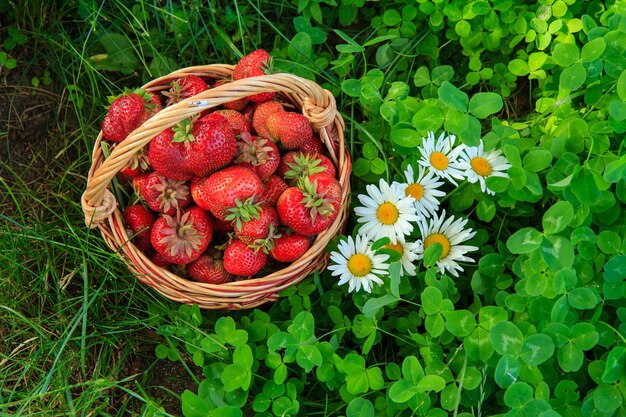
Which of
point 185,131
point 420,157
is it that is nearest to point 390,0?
point 420,157

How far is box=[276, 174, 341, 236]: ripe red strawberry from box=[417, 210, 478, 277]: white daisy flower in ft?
1.00

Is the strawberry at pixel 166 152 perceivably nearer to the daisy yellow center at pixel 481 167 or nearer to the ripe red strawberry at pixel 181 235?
the ripe red strawberry at pixel 181 235

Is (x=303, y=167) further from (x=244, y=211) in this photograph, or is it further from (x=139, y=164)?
(x=139, y=164)

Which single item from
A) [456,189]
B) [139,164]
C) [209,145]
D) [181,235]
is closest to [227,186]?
[209,145]

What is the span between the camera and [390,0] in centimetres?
245

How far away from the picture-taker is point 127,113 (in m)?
1.91

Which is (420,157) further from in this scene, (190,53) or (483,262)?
(190,53)

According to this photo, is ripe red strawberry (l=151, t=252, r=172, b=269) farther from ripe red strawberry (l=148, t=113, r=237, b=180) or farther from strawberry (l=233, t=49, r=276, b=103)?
strawberry (l=233, t=49, r=276, b=103)

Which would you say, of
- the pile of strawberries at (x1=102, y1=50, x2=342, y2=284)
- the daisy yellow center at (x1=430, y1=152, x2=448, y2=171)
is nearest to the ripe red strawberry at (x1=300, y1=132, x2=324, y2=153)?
the pile of strawberries at (x1=102, y1=50, x2=342, y2=284)

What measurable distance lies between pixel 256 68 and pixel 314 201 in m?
0.48

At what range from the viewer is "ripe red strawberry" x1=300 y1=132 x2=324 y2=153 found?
79.6 inches

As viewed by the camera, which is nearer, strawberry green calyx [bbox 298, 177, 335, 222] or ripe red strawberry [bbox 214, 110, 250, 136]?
strawberry green calyx [bbox 298, 177, 335, 222]

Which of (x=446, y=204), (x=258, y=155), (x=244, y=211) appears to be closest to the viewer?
(x=244, y=211)

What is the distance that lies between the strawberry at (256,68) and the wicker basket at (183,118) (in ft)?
0.25
